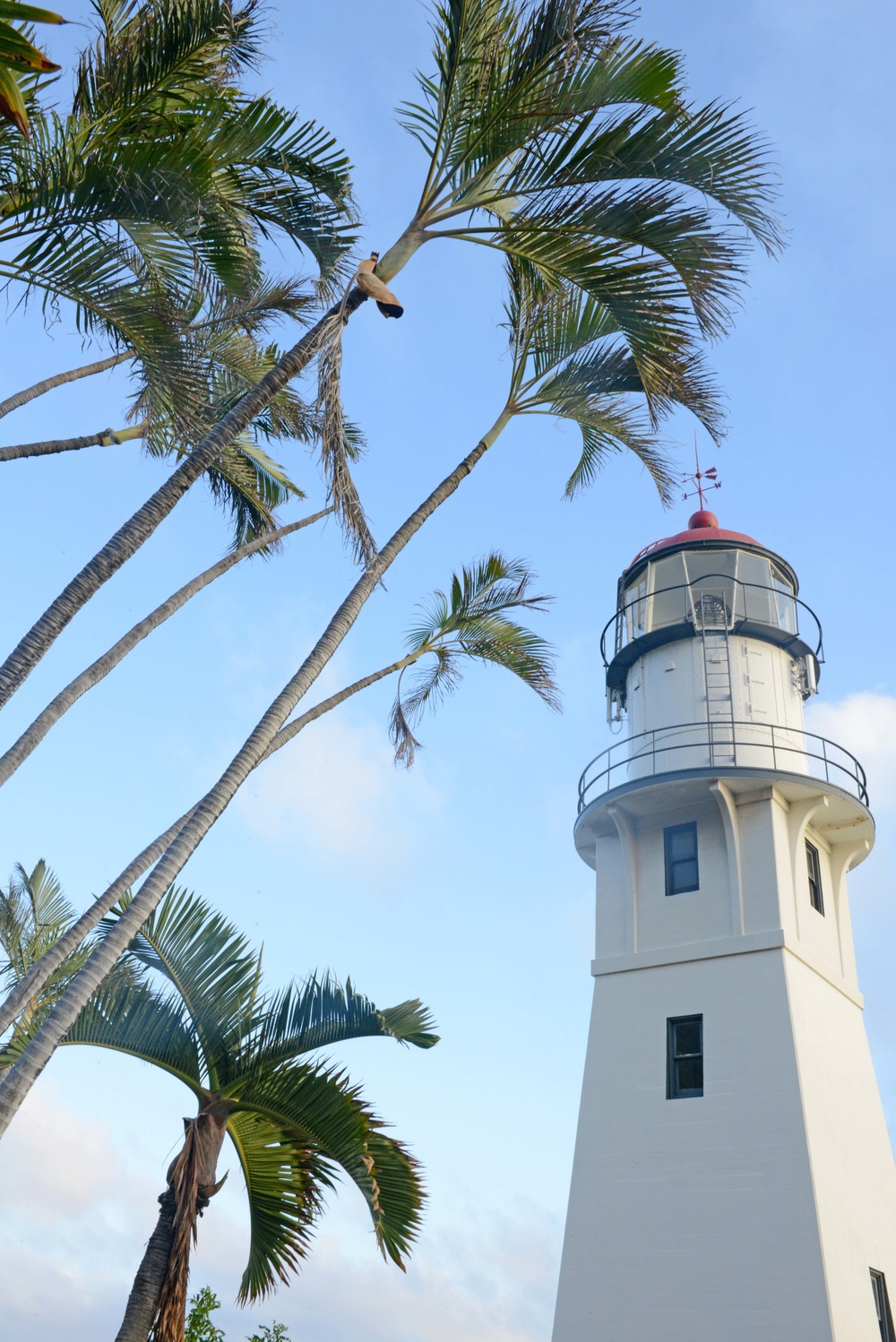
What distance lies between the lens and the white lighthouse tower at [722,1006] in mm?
13875

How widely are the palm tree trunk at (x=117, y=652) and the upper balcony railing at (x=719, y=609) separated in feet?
29.4

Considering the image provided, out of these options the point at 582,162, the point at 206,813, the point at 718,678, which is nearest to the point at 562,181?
the point at 582,162

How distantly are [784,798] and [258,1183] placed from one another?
10231 mm

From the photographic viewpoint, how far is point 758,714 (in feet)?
58.4

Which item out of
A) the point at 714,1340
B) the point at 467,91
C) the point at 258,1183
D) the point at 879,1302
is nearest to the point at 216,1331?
the point at 258,1183

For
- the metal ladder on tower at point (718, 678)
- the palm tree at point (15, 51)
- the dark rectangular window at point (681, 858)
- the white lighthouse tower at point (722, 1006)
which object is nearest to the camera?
the palm tree at point (15, 51)

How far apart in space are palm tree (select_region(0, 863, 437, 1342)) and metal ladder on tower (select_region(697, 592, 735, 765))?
8474 mm

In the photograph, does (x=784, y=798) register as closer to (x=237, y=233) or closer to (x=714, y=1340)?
(x=714, y=1340)

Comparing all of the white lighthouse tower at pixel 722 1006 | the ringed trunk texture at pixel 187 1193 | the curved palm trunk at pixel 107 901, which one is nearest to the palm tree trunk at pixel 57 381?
the curved palm trunk at pixel 107 901

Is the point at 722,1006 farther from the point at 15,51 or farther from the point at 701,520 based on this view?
the point at 15,51

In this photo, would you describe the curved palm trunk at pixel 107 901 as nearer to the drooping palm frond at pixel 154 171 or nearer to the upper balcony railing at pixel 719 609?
the drooping palm frond at pixel 154 171

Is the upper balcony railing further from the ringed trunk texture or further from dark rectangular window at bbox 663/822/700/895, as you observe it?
the ringed trunk texture

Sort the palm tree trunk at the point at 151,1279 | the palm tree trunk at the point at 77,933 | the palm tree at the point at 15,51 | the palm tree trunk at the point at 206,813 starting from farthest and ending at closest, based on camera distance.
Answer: the palm tree trunk at the point at 151,1279
the palm tree trunk at the point at 77,933
the palm tree trunk at the point at 206,813
the palm tree at the point at 15,51

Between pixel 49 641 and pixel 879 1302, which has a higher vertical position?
pixel 879 1302
